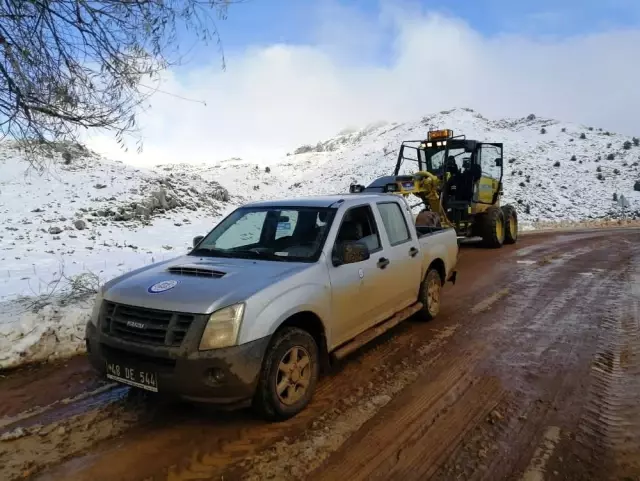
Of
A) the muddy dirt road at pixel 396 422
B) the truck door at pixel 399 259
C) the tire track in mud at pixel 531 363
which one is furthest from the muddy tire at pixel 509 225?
the truck door at pixel 399 259

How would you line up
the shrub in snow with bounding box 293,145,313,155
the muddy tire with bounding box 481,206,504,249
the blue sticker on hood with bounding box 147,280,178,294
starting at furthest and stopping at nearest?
the shrub in snow with bounding box 293,145,313,155, the muddy tire with bounding box 481,206,504,249, the blue sticker on hood with bounding box 147,280,178,294

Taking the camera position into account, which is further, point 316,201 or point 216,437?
point 316,201

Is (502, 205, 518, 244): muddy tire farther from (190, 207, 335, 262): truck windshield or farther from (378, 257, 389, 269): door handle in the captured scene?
(190, 207, 335, 262): truck windshield

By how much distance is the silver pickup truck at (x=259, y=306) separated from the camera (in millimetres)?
3496

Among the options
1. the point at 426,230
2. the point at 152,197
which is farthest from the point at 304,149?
the point at 426,230

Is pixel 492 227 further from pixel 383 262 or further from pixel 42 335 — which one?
pixel 42 335

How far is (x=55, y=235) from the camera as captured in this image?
46.5ft

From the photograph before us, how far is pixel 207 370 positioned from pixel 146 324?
61cm

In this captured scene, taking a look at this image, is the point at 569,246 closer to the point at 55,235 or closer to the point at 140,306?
the point at 140,306

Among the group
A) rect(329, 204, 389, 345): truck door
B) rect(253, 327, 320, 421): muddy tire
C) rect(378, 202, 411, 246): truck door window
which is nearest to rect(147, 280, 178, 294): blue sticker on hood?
rect(253, 327, 320, 421): muddy tire

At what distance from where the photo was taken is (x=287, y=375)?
12.8 ft

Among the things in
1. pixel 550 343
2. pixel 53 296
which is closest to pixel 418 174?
pixel 550 343

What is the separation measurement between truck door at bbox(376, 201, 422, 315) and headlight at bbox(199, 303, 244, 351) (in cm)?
223

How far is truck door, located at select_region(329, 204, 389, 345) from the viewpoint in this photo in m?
4.49
